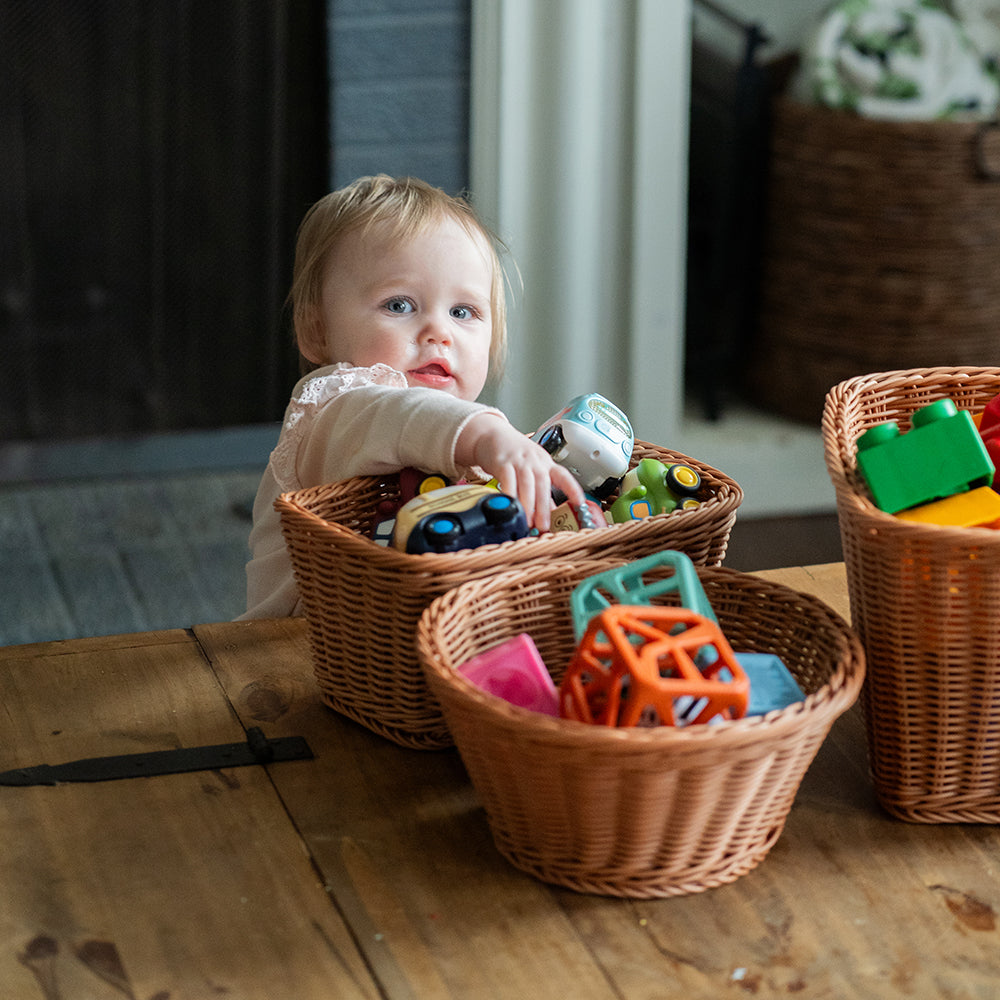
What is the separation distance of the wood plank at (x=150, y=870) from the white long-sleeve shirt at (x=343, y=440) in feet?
→ 0.60

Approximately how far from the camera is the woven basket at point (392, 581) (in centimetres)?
81

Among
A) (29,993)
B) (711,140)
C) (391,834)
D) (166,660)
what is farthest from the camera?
(711,140)

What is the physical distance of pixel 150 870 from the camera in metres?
0.74

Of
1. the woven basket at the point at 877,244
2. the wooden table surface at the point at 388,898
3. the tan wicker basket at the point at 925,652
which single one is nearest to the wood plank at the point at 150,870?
the wooden table surface at the point at 388,898

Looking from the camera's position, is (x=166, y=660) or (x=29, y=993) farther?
(x=166, y=660)

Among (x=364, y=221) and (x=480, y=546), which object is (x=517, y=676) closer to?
(x=480, y=546)

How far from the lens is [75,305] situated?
2.58m

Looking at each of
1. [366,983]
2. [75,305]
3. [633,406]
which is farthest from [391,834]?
[75,305]

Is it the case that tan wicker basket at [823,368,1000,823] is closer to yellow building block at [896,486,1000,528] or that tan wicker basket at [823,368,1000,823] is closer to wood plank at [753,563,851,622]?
yellow building block at [896,486,1000,528]

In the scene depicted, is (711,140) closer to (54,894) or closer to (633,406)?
(633,406)

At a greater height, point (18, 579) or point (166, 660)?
point (166, 660)

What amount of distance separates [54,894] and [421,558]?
27 cm

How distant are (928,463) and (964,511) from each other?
33 mm

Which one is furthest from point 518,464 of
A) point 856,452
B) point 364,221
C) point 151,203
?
point 151,203
